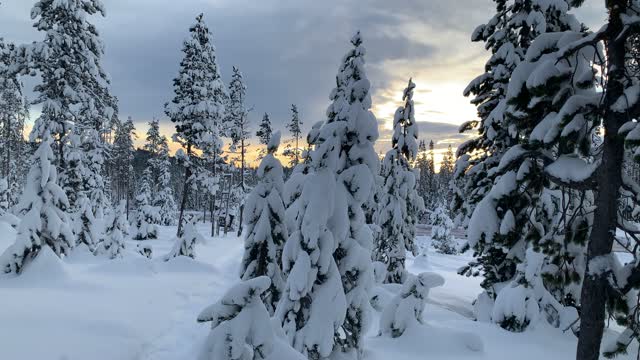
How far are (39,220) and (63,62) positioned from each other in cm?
941

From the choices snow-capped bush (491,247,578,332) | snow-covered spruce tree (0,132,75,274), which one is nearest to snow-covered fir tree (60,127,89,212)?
snow-covered spruce tree (0,132,75,274)

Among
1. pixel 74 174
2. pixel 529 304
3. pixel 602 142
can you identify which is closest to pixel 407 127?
pixel 529 304

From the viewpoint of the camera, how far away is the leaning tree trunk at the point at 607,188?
4445 mm

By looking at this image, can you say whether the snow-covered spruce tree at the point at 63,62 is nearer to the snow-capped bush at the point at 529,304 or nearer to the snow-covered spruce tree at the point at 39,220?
the snow-covered spruce tree at the point at 39,220

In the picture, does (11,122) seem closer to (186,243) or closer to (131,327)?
(186,243)

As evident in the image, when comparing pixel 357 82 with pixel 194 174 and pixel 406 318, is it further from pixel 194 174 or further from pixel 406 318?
pixel 194 174

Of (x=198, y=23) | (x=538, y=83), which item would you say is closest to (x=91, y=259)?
(x=538, y=83)

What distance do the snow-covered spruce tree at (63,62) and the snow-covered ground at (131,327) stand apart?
788cm

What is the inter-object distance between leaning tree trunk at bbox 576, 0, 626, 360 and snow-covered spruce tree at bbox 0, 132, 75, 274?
14745mm

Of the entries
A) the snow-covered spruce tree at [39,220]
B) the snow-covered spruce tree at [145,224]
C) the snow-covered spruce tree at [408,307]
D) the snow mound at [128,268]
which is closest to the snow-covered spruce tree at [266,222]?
the snow-covered spruce tree at [408,307]

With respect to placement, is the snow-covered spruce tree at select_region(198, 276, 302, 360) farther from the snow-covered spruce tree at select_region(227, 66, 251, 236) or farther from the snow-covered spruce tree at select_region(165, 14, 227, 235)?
the snow-covered spruce tree at select_region(227, 66, 251, 236)

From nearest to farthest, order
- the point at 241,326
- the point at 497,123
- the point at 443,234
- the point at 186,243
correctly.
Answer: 1. the point at 241,326
2. the point at 497,123
3. the point at 186,243
4. the point at 443,234

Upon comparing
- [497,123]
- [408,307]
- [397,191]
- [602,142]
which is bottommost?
[408,307]

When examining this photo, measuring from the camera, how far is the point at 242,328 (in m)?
4.55
